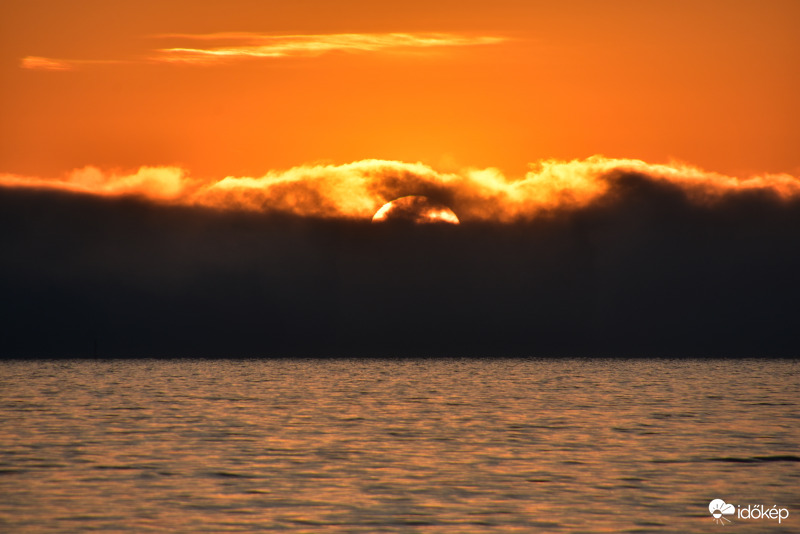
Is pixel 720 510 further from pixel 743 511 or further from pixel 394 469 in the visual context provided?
pixel 394 469

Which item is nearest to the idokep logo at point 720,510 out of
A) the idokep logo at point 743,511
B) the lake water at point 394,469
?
the idokep logo at point 743,511

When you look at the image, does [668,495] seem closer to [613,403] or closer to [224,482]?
[224,482]

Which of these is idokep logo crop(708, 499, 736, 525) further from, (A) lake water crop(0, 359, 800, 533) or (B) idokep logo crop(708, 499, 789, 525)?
(A) lake water crop(0, 359, 800, 533)

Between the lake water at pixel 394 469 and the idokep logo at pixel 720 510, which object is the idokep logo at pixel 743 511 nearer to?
the idokep logo at pixel 720 510

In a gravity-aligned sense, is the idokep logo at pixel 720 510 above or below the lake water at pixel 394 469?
below

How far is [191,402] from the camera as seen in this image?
103 metres

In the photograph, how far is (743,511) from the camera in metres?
38.2

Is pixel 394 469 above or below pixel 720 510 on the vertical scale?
above

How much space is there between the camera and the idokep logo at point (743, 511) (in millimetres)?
36969

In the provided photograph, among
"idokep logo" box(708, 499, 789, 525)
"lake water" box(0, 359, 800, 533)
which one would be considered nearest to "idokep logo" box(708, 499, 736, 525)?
"idokep logo" box(708, 499, 789, 525)

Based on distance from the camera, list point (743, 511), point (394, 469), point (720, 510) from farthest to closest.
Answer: point (394, 469)
point (720, 510)
point (743, 511)

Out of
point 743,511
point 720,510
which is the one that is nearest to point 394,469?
point 720,510

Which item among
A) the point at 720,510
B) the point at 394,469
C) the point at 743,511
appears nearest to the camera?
the point at 743,511

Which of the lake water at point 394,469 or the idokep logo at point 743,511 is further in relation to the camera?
the idokep logo at point 743,511
